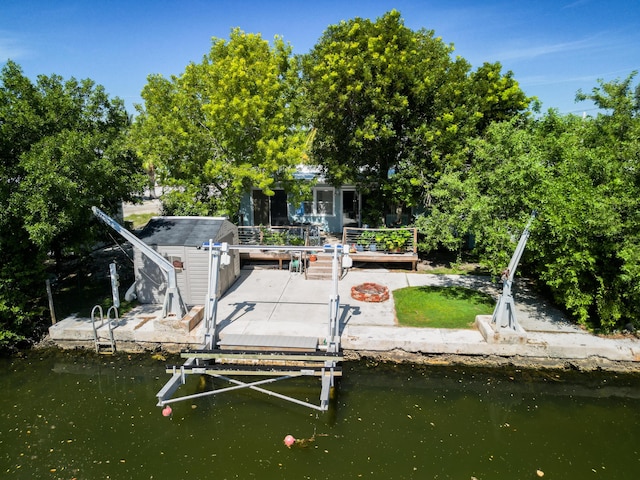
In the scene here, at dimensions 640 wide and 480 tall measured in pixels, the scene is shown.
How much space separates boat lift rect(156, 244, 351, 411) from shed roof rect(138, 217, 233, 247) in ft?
7.83

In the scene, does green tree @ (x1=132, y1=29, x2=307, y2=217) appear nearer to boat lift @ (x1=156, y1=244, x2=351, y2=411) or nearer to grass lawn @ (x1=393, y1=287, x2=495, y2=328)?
boat lift @ (x1=156, y1=244, x2=351, y2=411)

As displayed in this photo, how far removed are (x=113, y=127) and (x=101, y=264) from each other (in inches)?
263

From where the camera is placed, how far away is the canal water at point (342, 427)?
7.04 metres

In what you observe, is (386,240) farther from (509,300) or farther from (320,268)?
(509,300)

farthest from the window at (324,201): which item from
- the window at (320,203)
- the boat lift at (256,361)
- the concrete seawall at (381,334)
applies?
the boat lift at (256,361)

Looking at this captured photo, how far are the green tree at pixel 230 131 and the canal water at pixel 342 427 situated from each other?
7.71 meters

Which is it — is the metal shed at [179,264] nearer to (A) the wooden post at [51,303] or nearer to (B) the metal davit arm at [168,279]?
(B) the metal davit arm at [168,279]

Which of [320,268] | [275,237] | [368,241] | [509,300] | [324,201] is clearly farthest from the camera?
[324,201]

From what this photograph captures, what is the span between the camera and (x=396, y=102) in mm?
15234

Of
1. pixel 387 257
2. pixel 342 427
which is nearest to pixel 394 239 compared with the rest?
pixel 387 257

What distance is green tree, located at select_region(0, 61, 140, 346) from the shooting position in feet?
31.5

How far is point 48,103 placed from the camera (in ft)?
35.7

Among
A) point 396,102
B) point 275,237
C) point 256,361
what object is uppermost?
point 396,102

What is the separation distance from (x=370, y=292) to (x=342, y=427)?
5.73m
